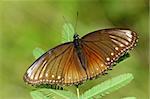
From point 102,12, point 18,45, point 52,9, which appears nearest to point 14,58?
point 18,45

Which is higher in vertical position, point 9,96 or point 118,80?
point 118,80

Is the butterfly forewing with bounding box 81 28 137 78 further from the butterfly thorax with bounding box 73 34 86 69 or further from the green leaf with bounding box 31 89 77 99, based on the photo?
the green leaf with bounding box 31 89 77 99

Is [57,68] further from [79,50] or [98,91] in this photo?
[98,91]

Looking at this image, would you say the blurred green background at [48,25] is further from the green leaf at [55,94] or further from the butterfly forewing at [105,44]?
the green leaf at [55,94]

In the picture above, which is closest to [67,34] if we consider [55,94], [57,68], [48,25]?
[57,68]

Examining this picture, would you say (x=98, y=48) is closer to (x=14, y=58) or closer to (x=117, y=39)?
(x=117, y=39)

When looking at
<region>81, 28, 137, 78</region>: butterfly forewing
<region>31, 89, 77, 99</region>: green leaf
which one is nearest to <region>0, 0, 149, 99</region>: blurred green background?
<region>81, 28, 137, 78</region>: butterfly forewing

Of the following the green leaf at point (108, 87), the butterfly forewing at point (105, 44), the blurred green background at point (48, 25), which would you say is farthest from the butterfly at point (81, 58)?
the blurred green background at point (48, 25)
